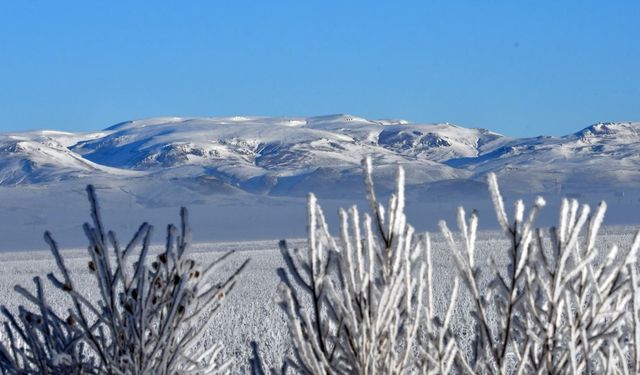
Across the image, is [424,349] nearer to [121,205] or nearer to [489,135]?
[121,205]

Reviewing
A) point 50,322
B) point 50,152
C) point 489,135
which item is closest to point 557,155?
point 489,135

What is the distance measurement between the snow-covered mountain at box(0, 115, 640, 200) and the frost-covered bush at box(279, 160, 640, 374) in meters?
95.6

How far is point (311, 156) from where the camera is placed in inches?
5094

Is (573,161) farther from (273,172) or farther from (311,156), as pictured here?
(273,172)

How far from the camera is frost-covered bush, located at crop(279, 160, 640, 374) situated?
259cm

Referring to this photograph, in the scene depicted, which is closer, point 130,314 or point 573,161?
point 130,314

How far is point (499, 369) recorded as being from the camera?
2.71 m

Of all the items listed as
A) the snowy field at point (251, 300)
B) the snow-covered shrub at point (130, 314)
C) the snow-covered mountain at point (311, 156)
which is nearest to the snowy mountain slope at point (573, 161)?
the snow-covered mountain at point (311, 156)

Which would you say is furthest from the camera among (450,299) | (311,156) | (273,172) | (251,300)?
(311,156)

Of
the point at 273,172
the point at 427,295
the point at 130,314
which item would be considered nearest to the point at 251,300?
the point at 130,314

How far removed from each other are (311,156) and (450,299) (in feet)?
415

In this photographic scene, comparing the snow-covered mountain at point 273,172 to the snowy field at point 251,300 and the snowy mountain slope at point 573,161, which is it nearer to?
the snowy mountain slope at point 573,161

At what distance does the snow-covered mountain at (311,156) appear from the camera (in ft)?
347

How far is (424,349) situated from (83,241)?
6152 cm
